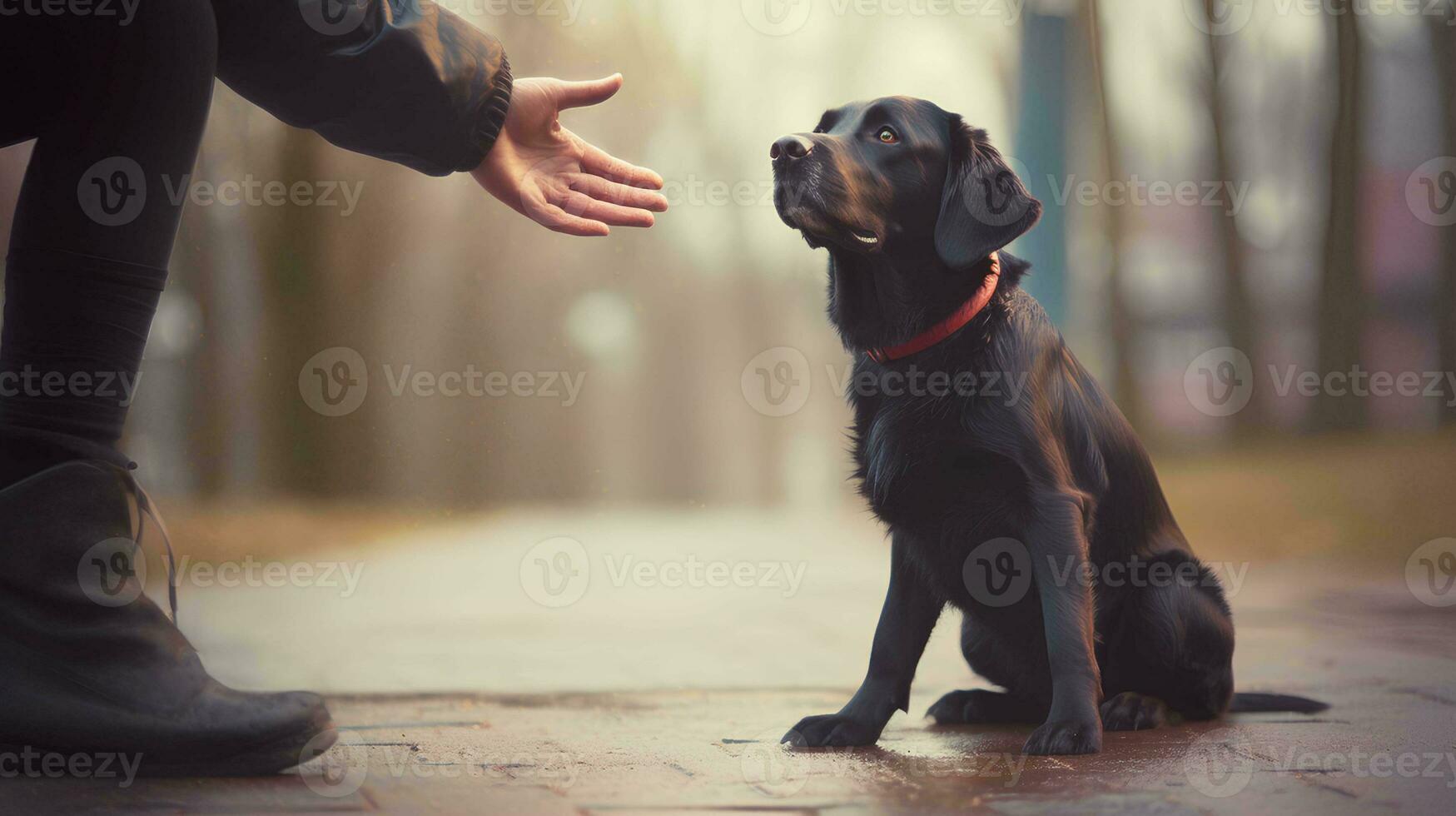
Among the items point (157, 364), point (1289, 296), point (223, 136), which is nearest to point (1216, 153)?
point (1289, 296)

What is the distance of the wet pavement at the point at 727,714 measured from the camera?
1170 millimetres

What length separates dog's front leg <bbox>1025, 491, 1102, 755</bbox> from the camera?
4.77 ft

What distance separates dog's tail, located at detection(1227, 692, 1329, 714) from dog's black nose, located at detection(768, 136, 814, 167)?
1.06 m

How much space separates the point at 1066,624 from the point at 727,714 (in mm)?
584

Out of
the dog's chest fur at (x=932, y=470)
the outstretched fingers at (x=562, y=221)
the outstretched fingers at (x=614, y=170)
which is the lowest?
the dog's chest fur at (x=932, y=470)

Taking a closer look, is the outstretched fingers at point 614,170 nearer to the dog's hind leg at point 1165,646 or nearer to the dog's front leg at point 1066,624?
the dog's front leg at point 1066,624

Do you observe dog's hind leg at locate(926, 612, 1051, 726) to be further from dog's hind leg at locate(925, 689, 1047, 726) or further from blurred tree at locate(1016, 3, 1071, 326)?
blurred tree at locate(1016, 3, 1071, 326)

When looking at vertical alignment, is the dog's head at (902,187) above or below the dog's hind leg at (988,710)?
above

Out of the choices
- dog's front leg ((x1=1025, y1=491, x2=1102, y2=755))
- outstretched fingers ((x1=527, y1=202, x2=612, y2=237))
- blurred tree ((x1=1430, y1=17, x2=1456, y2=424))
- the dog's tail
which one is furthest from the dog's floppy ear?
blurred tree ((x1=1430, y1=17, x2=1456, y2=424))

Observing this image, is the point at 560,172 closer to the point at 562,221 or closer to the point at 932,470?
the point at 562,221

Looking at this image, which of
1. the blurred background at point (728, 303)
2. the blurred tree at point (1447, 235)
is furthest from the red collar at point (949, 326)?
the blurred tree at point (1447, 235)

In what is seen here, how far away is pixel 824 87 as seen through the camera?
5707 mm

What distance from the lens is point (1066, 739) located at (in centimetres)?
145

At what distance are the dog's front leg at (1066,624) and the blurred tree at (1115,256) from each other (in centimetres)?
381
